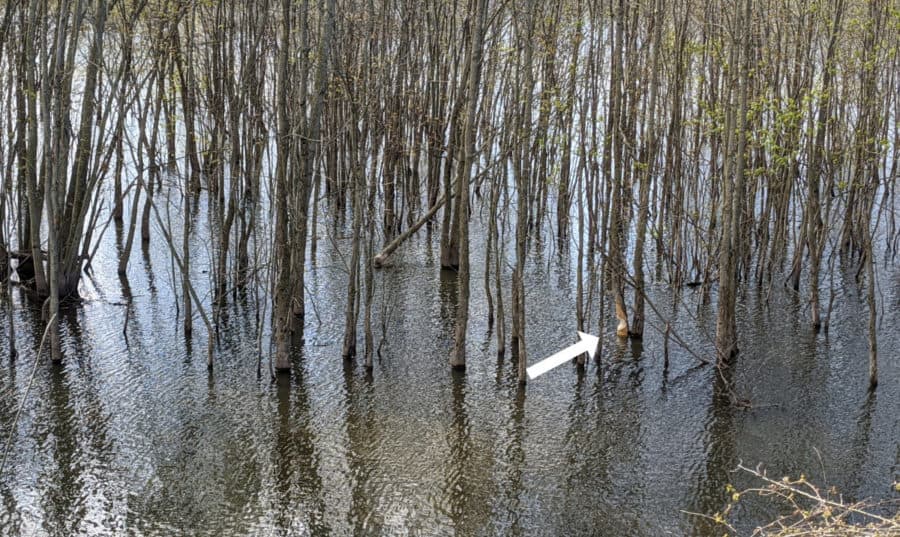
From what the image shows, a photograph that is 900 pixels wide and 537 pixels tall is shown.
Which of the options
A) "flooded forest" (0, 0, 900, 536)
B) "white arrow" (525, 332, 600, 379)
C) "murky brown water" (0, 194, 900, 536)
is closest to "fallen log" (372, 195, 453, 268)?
"flooded forest" (0, 0, 900, 536)

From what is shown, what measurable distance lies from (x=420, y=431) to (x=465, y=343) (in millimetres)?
A: 2247

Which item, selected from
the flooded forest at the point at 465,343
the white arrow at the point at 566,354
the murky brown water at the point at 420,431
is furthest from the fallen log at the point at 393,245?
the white arrow at the point at 566,354

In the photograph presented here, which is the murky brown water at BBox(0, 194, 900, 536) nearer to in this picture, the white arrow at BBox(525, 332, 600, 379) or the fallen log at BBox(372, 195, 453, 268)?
the white arrow at BBox(525, 332, 600, 379)

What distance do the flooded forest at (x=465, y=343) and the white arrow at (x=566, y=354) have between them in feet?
0.42

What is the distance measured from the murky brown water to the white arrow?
19 centimetres

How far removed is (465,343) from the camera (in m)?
10.9

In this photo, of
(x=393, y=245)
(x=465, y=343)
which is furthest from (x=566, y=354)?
(x=393, y=245)

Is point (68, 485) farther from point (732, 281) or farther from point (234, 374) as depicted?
point (732, 281)

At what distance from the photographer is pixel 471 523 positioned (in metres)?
7.11

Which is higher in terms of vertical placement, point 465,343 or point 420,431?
point 465,343

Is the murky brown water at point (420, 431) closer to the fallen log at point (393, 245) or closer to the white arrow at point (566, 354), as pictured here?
the white arrow at point (566, 354)

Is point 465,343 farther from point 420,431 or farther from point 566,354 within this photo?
point 420,431

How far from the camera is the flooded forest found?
24.5ft

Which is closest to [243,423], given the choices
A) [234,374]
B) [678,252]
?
[234,374]
